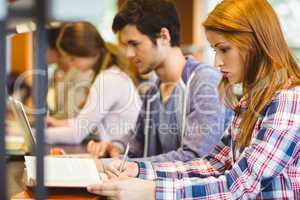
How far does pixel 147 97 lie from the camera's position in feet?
7.49

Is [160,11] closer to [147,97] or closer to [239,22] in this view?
[147,97]

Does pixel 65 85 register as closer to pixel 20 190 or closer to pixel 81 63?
pixel 81 63

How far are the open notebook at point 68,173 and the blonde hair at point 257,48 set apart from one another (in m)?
0.40

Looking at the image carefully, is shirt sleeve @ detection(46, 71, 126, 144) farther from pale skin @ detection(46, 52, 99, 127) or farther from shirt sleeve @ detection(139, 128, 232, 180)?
shirt sleeve @ detection(139, 128, 232, 180)

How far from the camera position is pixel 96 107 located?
2.60 metres

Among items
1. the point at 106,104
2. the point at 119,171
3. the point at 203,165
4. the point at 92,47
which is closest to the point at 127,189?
the point at 119,171

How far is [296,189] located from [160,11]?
0.96 meters

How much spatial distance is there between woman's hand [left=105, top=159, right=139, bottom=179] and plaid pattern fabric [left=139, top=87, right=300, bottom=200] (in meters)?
0.25

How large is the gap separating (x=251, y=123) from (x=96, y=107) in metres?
1.29

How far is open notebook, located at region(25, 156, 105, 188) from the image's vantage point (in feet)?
4.51

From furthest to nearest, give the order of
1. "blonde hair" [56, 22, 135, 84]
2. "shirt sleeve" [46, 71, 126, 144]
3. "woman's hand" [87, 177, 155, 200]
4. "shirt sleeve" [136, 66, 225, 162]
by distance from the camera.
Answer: "blonde hair" [56, 22, 135, 84], "shirt sleeve" [46, 71, 126, 144], "shirt sleeve" [136, 66, 225, 162], "woman's hand" [87, 177, 155, 200]

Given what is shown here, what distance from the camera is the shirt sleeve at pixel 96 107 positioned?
2598 millimetres

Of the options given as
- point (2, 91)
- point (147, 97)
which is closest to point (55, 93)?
point (147, 97)

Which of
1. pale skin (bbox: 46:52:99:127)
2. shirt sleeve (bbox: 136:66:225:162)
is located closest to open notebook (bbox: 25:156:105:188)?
shirt sleeve (bbox: 136:66:225:162)
